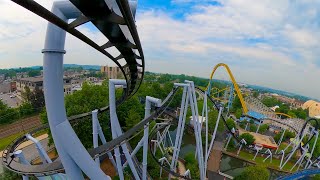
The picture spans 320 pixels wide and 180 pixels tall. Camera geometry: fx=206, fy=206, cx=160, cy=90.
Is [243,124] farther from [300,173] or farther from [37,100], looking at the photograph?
[37,100]

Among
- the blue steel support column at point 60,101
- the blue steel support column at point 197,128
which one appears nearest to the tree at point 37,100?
the blue steel support column at point 197,128

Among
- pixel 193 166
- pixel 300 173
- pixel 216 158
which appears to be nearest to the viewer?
pixel 193 166


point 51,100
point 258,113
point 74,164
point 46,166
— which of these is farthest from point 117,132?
point 258,113

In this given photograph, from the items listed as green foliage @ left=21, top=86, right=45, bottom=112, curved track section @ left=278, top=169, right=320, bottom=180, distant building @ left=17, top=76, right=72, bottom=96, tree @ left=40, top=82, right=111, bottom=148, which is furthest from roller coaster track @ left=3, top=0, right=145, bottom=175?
distant building @ left=17, top=76, right=72, bottom=96

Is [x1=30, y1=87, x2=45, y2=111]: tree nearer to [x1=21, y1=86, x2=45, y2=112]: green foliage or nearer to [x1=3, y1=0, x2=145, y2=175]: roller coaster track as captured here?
[x1=21, y1=86, x2=45, y2=112]: green foliage

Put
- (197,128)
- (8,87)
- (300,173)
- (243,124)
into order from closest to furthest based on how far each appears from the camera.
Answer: (197,128) → (300,173) → (243,124) → (8,87)

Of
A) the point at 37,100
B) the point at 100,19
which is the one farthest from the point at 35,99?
the point at 100,19

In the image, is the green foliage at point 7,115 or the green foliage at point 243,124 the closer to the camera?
the green foliage at point 7,115

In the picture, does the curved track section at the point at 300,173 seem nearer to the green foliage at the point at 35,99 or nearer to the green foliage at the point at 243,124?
the green foliage at the point at 243,124

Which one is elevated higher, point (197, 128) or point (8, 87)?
point (197, 128)

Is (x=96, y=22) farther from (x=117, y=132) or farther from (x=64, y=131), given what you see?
(x=117, y=132)
